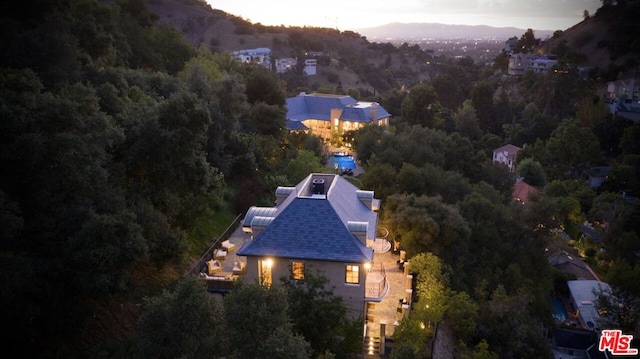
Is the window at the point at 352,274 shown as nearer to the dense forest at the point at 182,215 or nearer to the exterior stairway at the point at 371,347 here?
the dense forest at the point at 182,215

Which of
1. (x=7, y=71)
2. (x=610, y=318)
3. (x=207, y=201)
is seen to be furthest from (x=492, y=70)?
(x=7, y=71)

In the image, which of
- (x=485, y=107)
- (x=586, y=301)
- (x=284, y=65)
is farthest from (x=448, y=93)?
(x=586, y=301)

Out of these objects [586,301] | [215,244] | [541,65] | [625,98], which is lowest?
[586,301]

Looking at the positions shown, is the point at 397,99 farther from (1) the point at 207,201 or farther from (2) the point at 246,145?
(1) the point at 207,201

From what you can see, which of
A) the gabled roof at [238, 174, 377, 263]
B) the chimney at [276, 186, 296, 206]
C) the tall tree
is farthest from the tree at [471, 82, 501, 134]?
the tall tree

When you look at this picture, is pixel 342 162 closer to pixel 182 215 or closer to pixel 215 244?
pixel 215 244

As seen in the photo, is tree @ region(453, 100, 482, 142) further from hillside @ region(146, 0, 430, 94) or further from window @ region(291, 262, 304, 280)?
window @ region(291, 262, 304, 280)
